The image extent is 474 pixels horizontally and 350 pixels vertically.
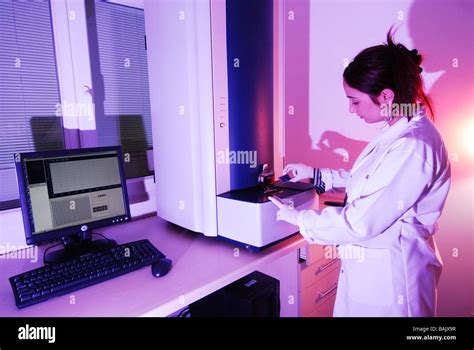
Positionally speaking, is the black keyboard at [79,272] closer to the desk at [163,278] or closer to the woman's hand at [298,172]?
the desk at [163,278]

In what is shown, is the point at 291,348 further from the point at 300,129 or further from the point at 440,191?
the point at 300,129

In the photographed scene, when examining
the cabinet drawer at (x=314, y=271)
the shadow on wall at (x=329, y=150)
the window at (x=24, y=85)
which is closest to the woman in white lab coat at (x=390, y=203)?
the cabinet drawer at (x=314, y=271)

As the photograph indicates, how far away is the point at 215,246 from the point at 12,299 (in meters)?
0.64

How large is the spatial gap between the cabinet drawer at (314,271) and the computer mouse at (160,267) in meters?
0.67

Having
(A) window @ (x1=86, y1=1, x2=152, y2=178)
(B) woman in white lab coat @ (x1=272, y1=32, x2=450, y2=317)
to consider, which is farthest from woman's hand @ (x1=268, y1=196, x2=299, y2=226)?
(A) window @ (x1=86, y1=1, x2=152, y2=178)

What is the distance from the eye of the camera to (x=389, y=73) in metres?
1.02

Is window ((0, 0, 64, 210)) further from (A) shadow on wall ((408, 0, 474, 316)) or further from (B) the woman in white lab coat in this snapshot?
(A) shadow on wall ((408, 0, 474, 316))

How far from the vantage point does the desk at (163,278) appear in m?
0.86

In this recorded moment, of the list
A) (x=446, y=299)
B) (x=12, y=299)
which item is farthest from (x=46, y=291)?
(x=446, y=299)

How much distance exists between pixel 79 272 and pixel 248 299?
615mm

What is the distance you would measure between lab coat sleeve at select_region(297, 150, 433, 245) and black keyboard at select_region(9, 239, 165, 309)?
0.62 meters

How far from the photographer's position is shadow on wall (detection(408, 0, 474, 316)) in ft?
5.02

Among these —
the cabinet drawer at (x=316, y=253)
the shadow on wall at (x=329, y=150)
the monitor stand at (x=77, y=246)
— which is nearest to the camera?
the monitor stand at (x=77, y=246)

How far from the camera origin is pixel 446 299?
5.80ft
